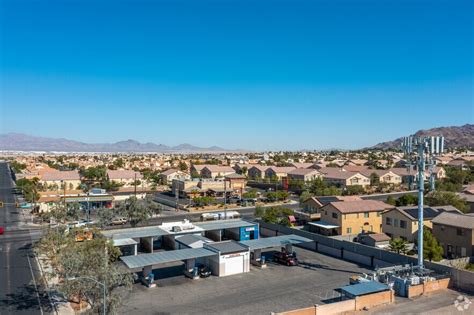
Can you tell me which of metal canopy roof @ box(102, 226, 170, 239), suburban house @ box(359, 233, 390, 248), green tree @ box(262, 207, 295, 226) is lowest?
suburban house @ box(359, 233, 390, 248)

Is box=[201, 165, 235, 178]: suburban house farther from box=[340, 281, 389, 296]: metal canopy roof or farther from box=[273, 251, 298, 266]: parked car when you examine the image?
box=[340, 281, 389, 296]: metal canopy roof

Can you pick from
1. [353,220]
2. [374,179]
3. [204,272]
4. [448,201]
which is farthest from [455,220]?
[374,179]

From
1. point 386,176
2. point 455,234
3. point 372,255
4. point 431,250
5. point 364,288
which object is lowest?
point 372,255

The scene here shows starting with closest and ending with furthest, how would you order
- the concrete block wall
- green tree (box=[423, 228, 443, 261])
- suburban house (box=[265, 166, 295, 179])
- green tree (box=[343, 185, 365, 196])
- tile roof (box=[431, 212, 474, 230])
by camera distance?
the concrete block wall → green tree (box=[423, 228, 443, 261]) → tile roof (box=[431, 212, 474, 230]) → green tree (box=[343, 185, 365, 196]) → suburban house (box=[265, 166, 295, 179])

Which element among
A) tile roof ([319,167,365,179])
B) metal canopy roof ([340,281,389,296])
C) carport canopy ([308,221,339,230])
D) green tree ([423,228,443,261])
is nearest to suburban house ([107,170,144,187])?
tile roof ([319,167,365,179])

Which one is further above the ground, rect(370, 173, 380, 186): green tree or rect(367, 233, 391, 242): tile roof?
rect(370, 173, 380, 186): green tree

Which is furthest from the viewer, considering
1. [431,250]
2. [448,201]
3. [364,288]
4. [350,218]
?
[448,201]

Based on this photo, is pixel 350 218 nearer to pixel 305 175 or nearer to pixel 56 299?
pixel 56 299

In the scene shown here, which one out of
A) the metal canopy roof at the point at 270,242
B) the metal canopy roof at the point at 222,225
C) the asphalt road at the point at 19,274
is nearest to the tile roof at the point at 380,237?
the metal canopy roof at the point at 270,242
